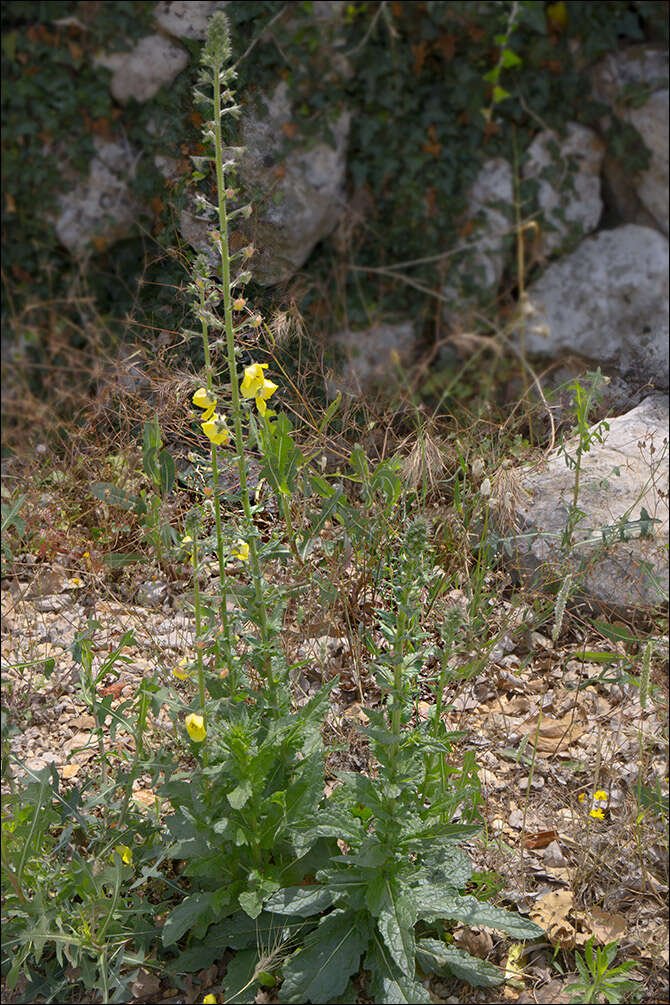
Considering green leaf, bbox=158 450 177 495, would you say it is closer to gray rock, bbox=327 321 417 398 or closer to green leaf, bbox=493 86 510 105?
gray rock, bbox=327 321 417 398

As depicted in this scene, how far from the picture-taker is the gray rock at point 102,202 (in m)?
5.20

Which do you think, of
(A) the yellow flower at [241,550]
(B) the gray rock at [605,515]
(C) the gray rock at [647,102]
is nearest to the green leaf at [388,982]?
(A) the yellow flower at [241,550]

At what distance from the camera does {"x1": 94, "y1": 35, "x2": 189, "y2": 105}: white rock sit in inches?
191

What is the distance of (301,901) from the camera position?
2.00 meters

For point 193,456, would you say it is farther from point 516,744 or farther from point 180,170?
point 180,170

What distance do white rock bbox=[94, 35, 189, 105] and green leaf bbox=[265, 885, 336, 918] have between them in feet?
13.9

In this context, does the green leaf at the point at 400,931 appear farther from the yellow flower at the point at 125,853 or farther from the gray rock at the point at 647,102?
the gray rock at the point at 647,102

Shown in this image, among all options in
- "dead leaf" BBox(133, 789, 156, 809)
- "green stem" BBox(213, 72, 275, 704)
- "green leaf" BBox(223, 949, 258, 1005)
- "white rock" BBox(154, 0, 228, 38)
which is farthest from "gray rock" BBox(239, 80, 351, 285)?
"green leaf" BBox(223, 949, 258, 1005)

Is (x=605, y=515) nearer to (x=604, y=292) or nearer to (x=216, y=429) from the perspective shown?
(x=216, y=429)

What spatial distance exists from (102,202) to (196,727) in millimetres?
4125

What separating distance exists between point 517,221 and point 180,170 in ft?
8.83

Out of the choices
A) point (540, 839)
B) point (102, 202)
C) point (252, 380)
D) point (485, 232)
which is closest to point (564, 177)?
point (485, 232)

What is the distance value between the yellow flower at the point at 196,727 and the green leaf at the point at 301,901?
411 mm

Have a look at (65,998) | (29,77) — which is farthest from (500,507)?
(29,77)
